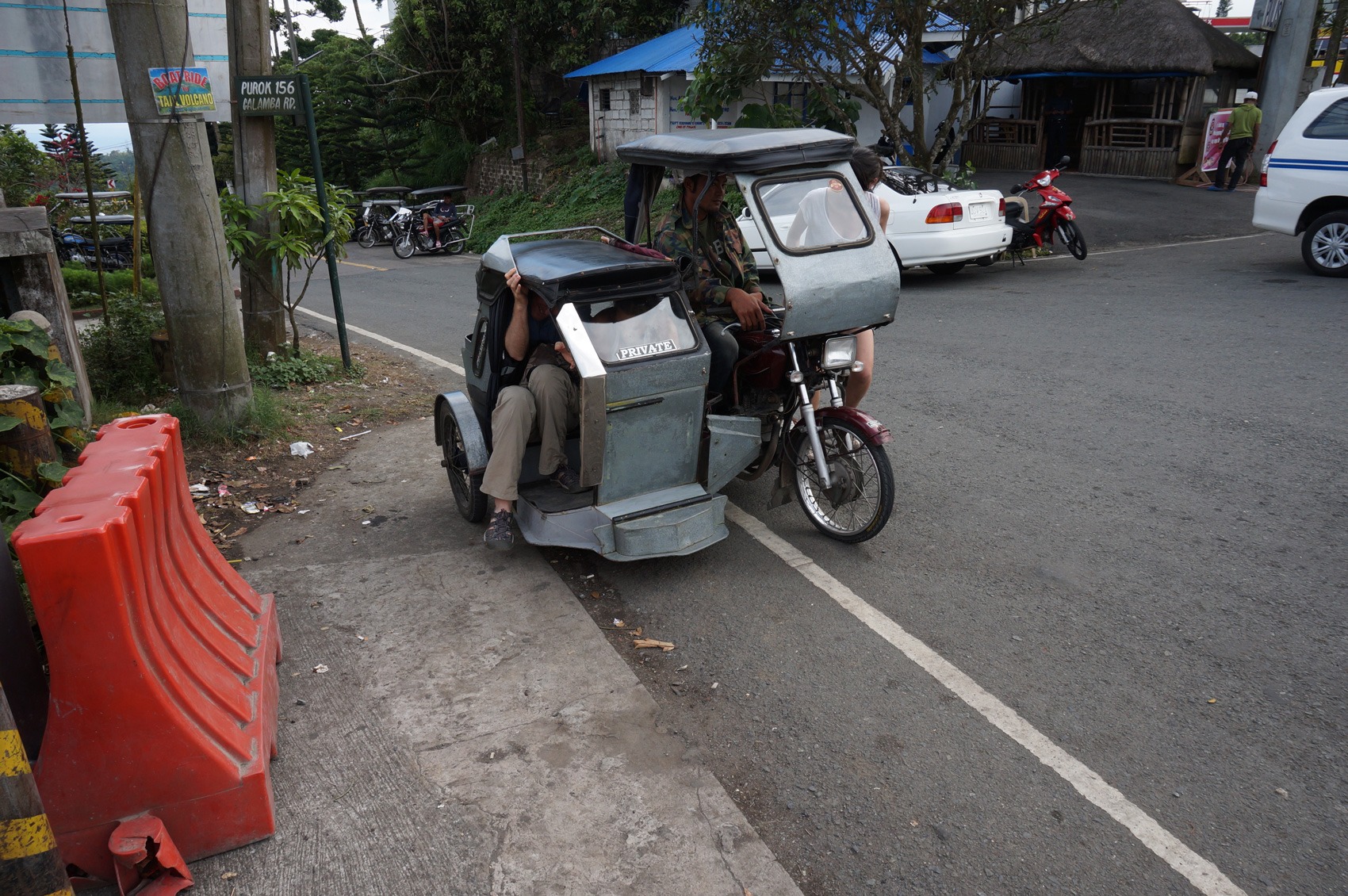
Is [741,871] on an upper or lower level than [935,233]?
lower

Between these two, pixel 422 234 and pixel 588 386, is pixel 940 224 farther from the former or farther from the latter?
pixel 422 234

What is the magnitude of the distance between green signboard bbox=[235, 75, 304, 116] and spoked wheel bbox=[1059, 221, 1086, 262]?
32.2 feet

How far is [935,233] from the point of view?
1173cm

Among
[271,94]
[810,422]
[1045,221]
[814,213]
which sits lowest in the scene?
[810,422]

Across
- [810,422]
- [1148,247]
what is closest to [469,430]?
[810,422]

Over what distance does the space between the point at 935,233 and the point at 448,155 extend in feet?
73.0

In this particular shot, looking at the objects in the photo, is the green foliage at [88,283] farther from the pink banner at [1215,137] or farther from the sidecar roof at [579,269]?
the pink banner at [1215,137]

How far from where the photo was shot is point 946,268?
13016 mm

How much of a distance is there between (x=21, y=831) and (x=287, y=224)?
664cm

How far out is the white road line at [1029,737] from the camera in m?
2.77

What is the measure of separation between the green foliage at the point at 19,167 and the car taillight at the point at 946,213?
37.6 feet

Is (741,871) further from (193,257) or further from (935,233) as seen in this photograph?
(935,233)

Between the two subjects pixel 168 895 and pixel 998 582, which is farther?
pixel 998 582

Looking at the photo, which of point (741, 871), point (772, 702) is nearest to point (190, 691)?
point (741, 871)
